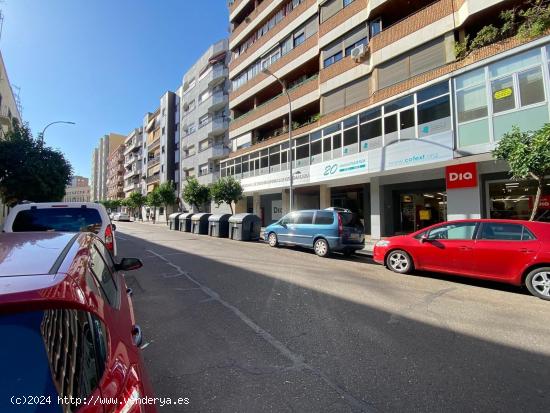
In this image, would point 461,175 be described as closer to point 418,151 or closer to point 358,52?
point 418,151

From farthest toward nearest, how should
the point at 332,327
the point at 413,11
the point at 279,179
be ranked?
1. the point at 279,179
2. the point at 413,11
3. the point at 332,327

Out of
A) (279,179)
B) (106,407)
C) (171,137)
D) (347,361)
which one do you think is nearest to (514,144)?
(347,361)

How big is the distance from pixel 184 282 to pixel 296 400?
499 cm

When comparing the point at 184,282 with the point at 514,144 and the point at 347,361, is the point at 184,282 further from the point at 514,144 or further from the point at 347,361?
the point at 514,144

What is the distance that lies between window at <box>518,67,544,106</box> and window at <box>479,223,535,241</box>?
6938mm

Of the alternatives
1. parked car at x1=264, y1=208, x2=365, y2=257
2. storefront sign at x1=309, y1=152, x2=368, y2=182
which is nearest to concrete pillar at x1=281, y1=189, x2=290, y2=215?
storefront sign at x1=309, y1=152, x2=368, y2=182

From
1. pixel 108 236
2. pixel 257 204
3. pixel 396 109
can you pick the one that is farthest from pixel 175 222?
pixel 108 236

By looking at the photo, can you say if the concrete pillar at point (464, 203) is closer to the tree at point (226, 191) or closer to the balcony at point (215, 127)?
the tree at point (226, 191)

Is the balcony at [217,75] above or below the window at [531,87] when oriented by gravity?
above

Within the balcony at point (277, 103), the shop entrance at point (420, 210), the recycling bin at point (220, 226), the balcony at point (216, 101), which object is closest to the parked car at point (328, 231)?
the shop entrance at point (420, 210)

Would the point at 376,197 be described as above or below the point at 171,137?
below

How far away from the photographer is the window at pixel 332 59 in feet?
66.0

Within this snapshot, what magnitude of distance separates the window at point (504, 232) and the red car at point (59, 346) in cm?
761

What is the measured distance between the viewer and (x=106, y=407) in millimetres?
1224
